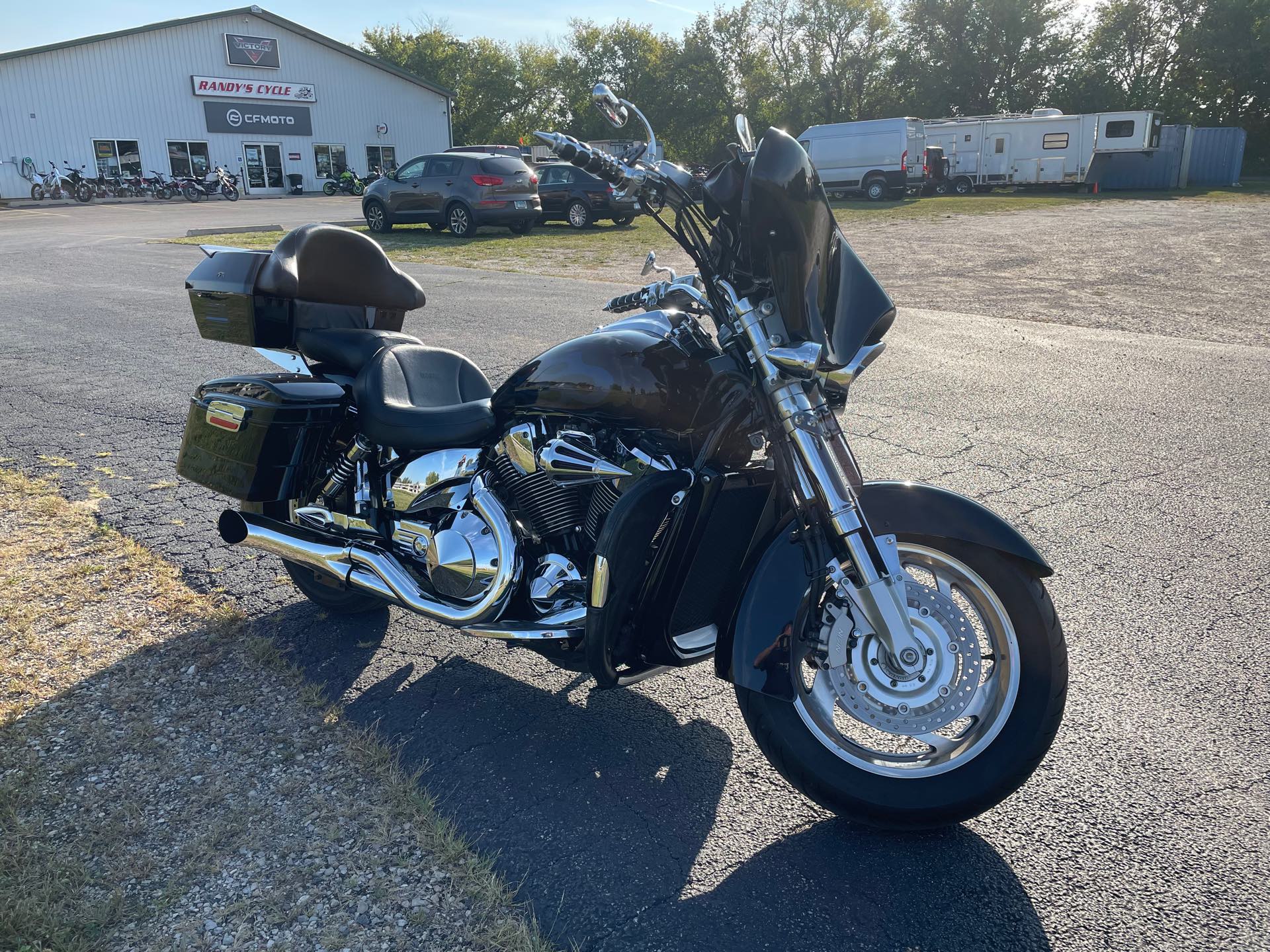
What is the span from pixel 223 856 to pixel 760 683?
1.47 metres

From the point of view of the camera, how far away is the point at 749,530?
8.68 ft

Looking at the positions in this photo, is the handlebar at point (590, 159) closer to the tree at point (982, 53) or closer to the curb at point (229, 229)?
the curb at point (229, 229)

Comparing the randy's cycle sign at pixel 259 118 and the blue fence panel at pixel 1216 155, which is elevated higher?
the randy's cycle sign at pixel 259 118

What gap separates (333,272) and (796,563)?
7.46 ft

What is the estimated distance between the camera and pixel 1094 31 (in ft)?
167

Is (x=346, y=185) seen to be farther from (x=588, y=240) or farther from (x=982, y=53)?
(x=982, y=53)

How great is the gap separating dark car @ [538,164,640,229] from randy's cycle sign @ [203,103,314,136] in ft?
84.6

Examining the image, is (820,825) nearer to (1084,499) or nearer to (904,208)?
(1084,499)

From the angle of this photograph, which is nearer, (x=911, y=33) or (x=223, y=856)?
(x=223, y=856)

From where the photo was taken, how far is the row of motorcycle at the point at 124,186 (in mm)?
35375

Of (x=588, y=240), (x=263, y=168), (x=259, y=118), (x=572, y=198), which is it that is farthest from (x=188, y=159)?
(x=588, y=240)

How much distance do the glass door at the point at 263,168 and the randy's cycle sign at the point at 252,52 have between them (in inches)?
133

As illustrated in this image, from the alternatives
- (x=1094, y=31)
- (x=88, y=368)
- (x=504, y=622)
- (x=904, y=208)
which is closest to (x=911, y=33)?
(x=1094, y=31)

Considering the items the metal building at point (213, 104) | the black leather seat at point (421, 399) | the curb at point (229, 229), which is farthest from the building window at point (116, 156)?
the black leather seat at point (421, 399)
